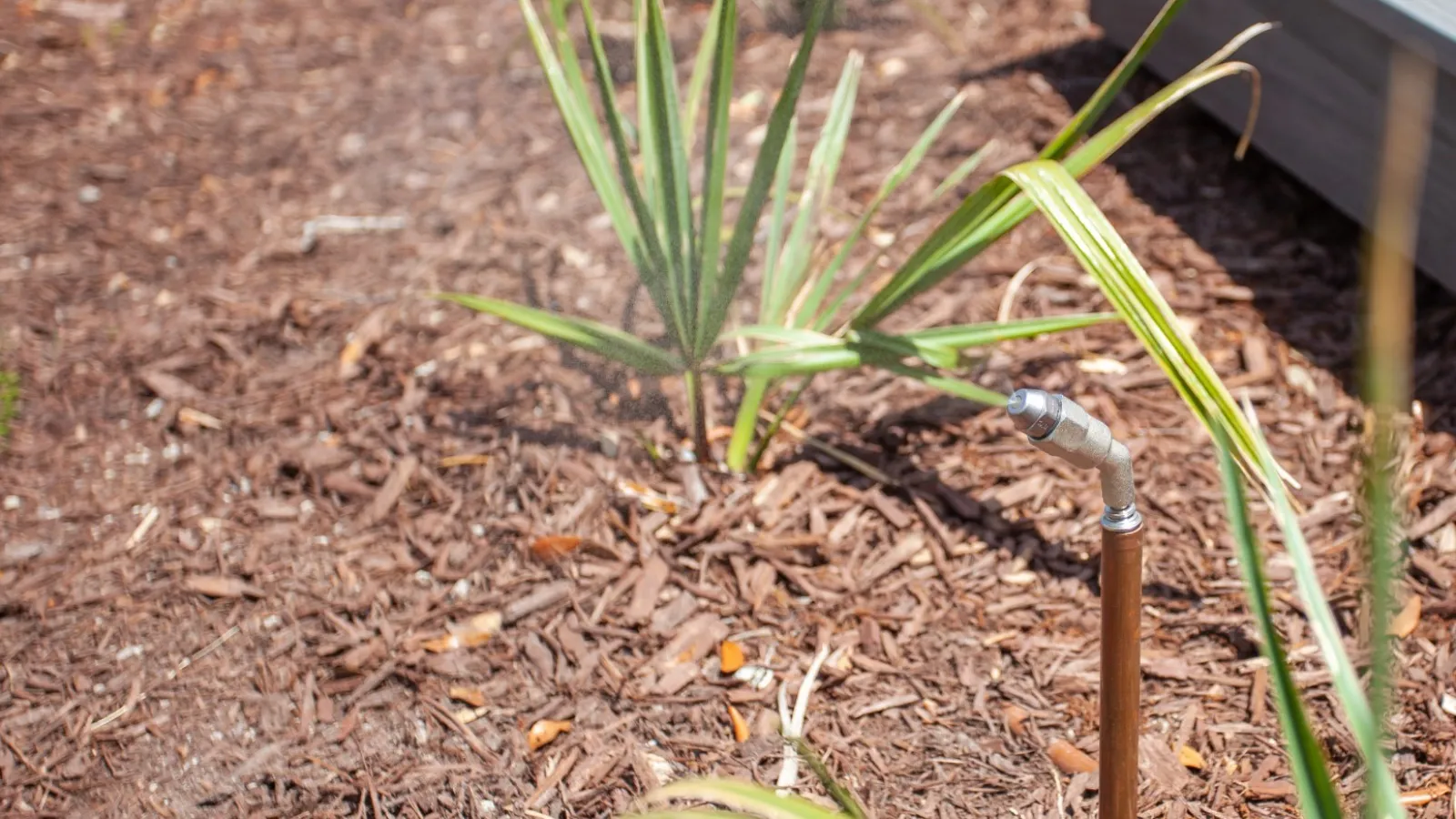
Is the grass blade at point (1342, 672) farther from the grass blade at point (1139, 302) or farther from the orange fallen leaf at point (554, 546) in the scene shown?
the orange fallen leaf at point (554, 546)

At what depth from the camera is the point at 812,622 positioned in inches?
83.7

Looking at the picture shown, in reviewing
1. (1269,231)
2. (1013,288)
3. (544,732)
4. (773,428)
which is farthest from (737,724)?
(1269,231)

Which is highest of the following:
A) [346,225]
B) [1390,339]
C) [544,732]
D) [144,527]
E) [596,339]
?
[1390,339]

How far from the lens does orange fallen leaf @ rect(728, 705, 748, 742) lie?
1963mm

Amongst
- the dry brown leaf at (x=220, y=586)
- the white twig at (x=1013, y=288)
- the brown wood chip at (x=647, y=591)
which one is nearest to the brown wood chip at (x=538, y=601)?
the brown wood chip at (x=647, y=591)

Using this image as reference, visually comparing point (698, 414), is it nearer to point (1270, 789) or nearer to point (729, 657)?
point (729, 657)

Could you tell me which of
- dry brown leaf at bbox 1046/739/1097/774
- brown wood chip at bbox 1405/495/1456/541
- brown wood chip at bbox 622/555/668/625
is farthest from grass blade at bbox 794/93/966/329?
brown wood chip at bbox 1405/495/1456/541

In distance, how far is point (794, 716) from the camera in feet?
6.46

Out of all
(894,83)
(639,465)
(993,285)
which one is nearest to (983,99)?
(894,83)

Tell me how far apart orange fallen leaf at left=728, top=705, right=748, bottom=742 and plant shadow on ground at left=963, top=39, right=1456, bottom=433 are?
1.44m

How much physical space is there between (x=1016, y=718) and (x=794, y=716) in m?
0.35

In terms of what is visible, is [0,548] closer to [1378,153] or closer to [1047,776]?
[1047,776]

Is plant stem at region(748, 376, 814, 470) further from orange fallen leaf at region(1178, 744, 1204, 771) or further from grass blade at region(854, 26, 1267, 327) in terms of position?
orange fallen leaf at region(1178, 744, 1204, 771)

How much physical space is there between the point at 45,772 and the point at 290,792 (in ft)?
1.43
